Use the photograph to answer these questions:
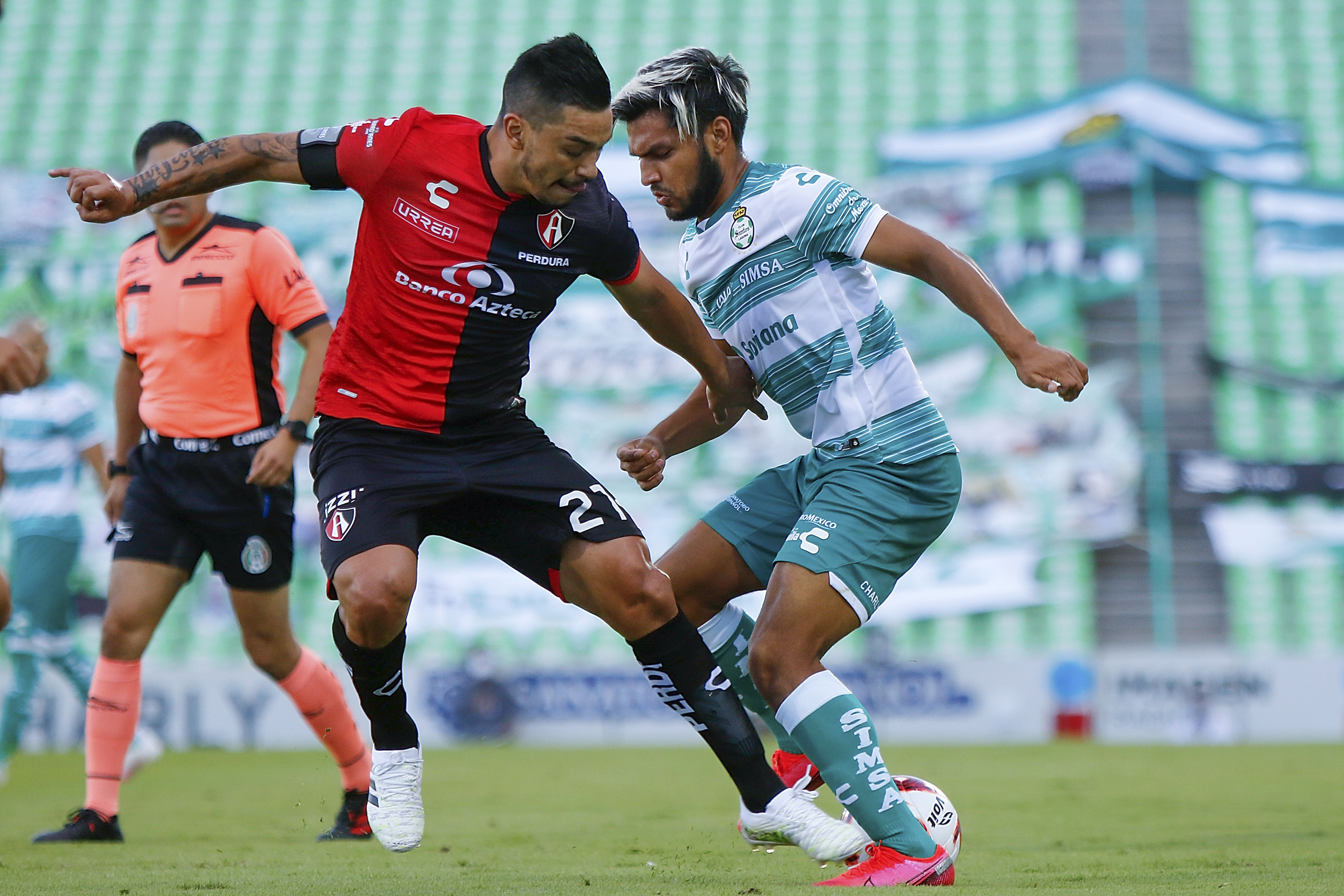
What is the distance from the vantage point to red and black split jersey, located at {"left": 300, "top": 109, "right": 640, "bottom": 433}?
385cm

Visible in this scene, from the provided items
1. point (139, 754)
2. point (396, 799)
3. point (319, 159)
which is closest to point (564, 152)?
point (319, 159)

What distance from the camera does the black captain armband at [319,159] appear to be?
376 cm

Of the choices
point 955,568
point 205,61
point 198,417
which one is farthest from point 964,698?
point 205,61

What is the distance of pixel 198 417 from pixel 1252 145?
1361 cm

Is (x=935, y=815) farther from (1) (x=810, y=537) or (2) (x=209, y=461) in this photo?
(2) (x=209, y=461)

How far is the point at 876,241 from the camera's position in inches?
154

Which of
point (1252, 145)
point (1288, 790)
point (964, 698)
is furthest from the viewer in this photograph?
point (1252, 145)

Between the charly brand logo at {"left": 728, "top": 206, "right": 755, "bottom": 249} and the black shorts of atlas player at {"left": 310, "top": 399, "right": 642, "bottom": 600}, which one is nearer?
the black shorts of atlas player at {"left": 310, "top": 399, "right": 642, "bottom": 600}

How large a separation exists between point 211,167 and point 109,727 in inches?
96.3

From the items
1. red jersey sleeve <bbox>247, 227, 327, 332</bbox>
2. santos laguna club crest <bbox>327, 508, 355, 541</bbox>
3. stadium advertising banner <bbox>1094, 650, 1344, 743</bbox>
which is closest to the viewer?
santos laguna club crest <bbox>327, 508, 355, 541</bbox>

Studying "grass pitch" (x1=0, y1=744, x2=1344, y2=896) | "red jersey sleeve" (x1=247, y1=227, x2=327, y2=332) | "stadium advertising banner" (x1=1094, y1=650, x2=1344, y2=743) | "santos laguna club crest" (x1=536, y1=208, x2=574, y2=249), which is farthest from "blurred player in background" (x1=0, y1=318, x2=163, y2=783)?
"stadium advertising banner" (x1=1094, y1=650, x2=1344, y2=743)

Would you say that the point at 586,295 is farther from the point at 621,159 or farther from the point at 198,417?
the point at 198,417

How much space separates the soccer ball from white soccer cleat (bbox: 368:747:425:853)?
3.88 ft

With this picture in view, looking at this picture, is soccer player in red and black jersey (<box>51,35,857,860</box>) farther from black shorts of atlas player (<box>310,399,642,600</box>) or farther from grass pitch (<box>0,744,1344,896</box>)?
grass pitch (<box>0,744,1344,896</box>)
